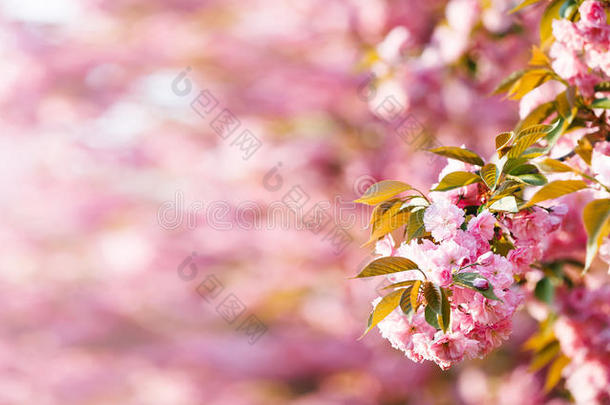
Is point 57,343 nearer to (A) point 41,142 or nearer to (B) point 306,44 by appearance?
(A) point 41,142

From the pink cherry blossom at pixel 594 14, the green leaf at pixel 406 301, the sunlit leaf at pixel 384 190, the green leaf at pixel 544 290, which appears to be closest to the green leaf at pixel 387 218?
the sunlit leaf at pixel 384 190

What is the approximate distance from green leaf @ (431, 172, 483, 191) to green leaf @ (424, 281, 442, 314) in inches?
6.7

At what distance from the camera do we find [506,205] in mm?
812

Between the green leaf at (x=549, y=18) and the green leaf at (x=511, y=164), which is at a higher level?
the green leaf at (x=549, y=18)

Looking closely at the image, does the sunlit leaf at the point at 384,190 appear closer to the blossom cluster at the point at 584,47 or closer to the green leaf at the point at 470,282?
the green leaf at the point at 470,282

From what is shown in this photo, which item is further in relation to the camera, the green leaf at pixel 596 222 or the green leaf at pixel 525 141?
the green leaf at pixel 525 141

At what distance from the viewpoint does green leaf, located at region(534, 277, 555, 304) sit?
56.9 inches

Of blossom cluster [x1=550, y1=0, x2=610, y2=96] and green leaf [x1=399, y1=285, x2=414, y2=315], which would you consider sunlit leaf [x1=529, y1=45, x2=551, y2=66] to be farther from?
green leaf [x1=399, y1=285, x2=414, y2=315]

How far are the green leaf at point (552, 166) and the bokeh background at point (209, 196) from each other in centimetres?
172

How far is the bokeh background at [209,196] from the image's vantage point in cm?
298

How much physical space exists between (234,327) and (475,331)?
9.34 ft

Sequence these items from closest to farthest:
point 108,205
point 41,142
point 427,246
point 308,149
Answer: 1. point 427,246
2. point 308,149
3. point 41,142
4. point 108,205

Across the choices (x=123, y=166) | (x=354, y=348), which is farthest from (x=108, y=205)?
(x=354, y=348)

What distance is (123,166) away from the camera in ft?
11.7
